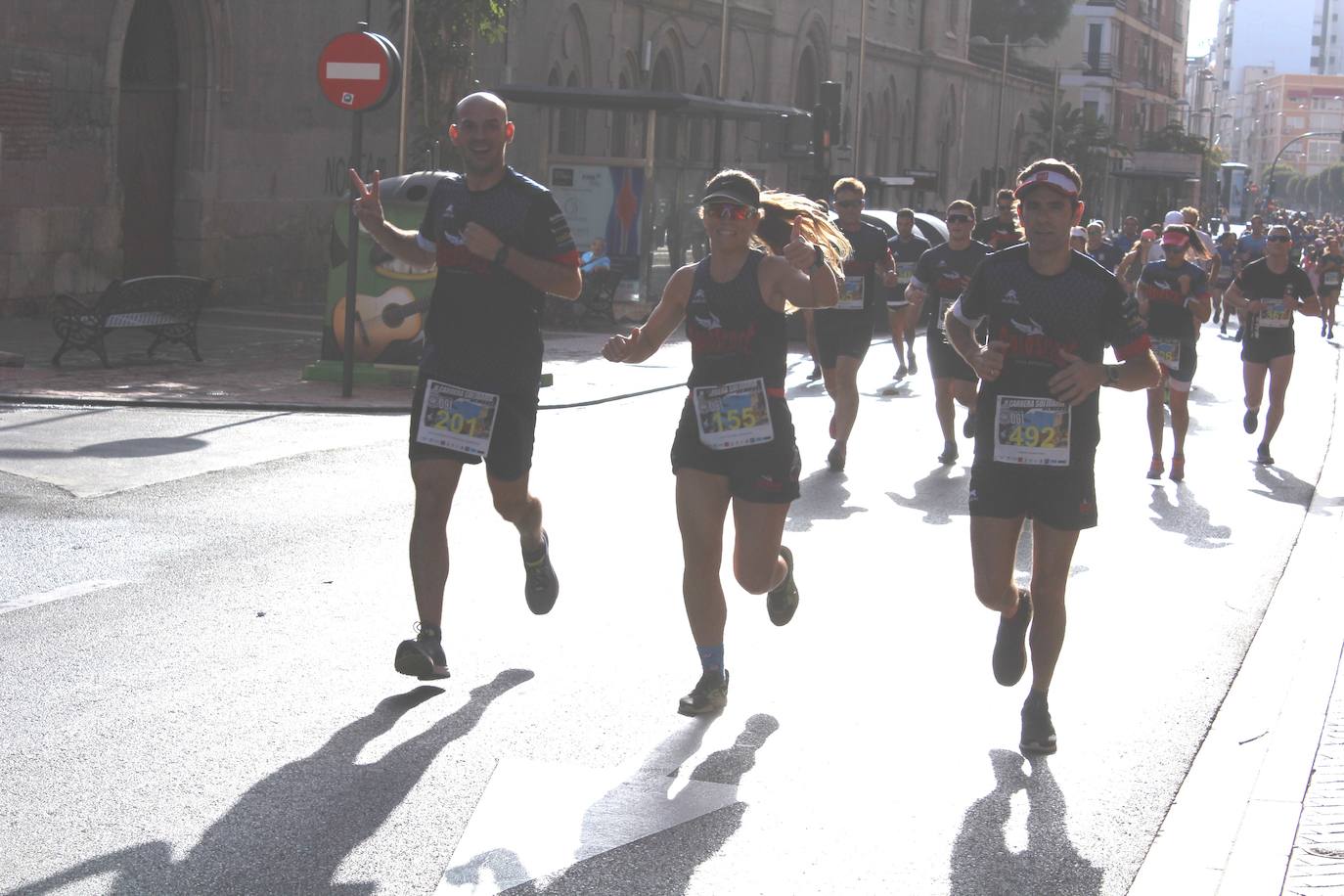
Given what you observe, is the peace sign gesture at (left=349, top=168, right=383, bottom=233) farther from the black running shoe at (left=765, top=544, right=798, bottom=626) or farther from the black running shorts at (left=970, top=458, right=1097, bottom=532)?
the black running shorts at (left=970, top=458, right=1097, bottom=532)

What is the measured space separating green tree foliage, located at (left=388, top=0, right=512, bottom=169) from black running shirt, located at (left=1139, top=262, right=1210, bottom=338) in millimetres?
14988

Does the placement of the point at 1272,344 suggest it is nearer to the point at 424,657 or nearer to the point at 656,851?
the point at 424,657

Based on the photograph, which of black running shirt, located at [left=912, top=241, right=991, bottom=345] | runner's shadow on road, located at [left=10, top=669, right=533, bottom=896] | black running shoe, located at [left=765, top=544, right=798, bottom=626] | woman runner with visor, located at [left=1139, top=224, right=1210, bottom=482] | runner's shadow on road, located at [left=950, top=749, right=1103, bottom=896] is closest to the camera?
runner's shadow on road, located at [left=10, top=669, right=533, bottom=896]

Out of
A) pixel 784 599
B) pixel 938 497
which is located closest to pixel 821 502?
pixel 938 497

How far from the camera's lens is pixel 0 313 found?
20344 mm

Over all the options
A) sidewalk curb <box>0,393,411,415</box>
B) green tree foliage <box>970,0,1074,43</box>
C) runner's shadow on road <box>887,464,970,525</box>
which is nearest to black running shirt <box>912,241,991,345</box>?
runner's shadow on road <box>887,464,970,525</box>

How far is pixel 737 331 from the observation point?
20.7 feet

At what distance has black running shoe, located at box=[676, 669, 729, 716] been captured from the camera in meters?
6.24

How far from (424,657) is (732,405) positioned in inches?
51.2

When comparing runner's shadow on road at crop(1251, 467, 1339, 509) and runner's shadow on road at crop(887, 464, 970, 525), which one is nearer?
runner's shadow on road at crop(887, 464, 970, 525)

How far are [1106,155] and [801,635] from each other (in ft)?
270

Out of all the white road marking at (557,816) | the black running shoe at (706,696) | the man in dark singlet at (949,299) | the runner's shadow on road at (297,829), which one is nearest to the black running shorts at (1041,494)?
the black running shoe at (706,696)

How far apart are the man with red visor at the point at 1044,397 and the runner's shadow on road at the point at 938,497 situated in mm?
4385

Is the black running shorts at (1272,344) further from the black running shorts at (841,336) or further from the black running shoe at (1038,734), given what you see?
the black running shoe at (1038,734)
